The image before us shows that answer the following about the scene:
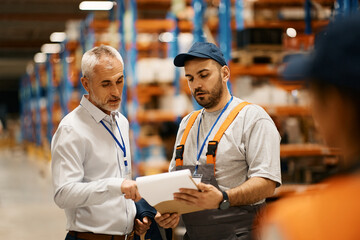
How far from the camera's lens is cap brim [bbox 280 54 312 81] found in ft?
3.27

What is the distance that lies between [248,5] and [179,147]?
4.81 metres

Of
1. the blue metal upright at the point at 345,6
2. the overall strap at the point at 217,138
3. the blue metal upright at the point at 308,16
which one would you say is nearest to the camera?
the overall strap at the point at 217,138

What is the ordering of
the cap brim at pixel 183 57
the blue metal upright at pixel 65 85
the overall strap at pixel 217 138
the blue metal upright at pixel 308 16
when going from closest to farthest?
the overall strap at pixel 217 138 < the cap brim at pixel 183 57 < the blue metal upright at pixel 308 16 < the blue metal upright at pixel 65 85

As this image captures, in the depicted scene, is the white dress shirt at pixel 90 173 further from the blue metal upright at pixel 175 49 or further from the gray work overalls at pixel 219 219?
the blue metal upright at pixel 175 49

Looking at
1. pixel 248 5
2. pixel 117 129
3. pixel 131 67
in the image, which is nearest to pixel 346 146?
pixel 117 129

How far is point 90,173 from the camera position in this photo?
2.47 metres

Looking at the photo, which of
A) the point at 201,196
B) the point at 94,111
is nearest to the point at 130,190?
the point at 201,196

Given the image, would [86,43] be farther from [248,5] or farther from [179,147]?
[179,147]

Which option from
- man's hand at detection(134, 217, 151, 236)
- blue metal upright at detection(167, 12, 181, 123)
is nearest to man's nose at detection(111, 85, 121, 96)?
man's hand at detection(134, 217, 151, 236)

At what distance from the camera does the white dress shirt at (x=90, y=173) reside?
2355 millimetres

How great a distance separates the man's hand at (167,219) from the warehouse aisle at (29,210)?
5.35 metres

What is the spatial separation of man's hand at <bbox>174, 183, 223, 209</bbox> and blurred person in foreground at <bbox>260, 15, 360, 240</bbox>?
1.20 meters

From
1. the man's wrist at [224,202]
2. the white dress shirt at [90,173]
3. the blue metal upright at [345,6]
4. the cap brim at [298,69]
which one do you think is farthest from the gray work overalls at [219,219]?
the blue metal upright at [345,6]

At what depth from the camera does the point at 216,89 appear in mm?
2545
